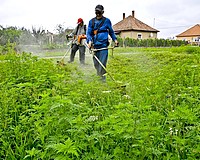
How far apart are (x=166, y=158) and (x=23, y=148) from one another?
1.29 m

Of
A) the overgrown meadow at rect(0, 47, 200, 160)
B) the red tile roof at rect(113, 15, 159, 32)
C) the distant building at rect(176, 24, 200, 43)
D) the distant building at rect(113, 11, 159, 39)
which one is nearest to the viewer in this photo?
the overgrown meadow at rect(0, 47, 200, 160)

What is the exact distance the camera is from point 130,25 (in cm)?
4806

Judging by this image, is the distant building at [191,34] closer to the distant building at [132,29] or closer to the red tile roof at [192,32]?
the red tile roof at [192,32]

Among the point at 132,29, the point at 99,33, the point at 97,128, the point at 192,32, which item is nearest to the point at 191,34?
the point at 192,32

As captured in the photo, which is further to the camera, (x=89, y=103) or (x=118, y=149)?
(x=89, y=103)

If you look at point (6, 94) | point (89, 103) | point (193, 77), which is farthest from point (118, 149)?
point (193, 77)

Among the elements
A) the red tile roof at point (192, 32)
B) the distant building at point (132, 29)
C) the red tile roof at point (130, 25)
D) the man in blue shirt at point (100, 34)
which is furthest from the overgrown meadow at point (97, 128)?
the red tile roof at point (192, 32)

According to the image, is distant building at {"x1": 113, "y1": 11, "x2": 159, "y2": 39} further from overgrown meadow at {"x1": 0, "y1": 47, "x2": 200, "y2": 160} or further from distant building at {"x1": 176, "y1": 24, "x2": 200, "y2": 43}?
overgrown meadow at {"x1": 0, "y1": 47, "x2": 200, "y2": 160}

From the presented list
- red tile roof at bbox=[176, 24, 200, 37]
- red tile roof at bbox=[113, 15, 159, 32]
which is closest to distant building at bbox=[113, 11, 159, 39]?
red tile roof at bbox=[113, 15, 159, 32]

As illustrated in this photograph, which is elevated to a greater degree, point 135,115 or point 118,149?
point 135,115

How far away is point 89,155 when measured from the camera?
91.8 inches

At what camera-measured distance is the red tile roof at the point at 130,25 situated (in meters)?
47.7

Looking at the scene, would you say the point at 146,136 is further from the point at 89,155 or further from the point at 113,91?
the point at 113,91

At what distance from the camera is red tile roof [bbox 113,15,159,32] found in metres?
47.7
